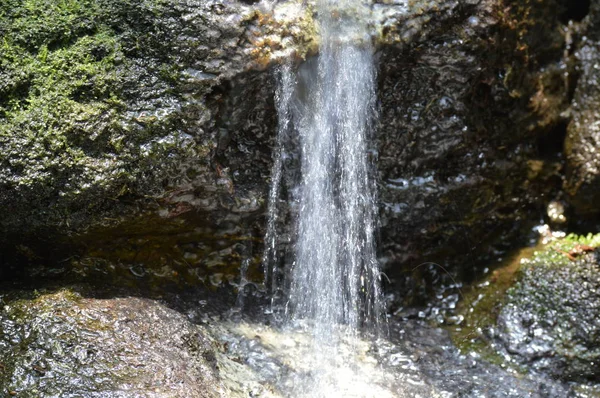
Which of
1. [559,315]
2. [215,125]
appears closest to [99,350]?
[215,125]

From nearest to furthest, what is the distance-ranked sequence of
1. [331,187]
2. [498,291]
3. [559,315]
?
[331,187] → [559,315] → [498,291]

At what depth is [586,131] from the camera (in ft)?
17.1

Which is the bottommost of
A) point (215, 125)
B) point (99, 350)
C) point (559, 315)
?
point (99, 350)

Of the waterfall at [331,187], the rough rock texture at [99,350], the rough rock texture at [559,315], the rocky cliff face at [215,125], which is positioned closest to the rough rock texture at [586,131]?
the rocky cliff face at [215,125]

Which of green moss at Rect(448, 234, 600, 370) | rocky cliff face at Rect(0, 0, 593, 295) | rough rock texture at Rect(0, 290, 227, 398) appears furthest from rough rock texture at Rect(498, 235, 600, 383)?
rough rock texture at Rect(0, 290, 227, 398)

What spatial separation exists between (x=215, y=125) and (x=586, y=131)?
300cm

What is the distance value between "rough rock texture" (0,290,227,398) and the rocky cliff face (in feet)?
1.75

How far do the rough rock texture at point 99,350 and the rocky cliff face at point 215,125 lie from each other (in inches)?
21.1

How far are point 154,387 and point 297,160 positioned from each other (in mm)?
1852

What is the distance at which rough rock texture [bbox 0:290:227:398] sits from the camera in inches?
124

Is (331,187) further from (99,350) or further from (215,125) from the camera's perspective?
(99,350)

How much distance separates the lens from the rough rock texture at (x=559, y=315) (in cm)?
448

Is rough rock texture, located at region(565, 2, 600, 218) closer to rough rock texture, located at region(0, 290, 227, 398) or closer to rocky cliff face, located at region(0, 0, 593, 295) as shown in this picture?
rocky cliff face, located at region(0, 0, 593, 295)

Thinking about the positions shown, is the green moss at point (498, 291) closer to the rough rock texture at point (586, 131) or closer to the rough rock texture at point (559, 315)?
the rough rock texture at point (559, 315)
